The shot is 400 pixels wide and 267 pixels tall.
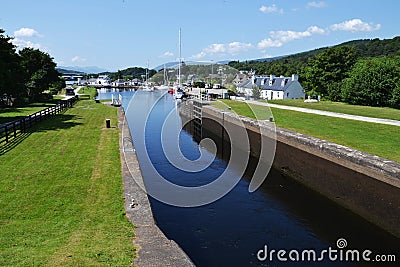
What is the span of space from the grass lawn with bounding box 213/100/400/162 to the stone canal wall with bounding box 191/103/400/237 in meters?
1.40

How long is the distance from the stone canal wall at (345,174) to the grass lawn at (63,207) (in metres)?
8.50

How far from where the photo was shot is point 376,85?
131ft

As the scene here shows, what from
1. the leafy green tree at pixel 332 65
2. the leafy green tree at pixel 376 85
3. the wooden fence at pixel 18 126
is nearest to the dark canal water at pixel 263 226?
the wooden fence at pixel 18 126

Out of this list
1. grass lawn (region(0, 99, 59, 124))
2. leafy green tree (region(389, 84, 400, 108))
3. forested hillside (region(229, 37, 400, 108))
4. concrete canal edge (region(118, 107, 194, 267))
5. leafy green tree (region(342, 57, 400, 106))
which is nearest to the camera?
concrete canal edge (region(118, 107, 194, 267))

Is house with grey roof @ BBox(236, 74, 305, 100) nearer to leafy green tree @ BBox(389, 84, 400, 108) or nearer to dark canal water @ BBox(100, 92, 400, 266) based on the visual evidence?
leafy green tree @ BBox(389, 84, 400, 108)

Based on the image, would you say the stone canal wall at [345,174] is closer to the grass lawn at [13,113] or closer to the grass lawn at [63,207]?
the grass lawn at [63,207]

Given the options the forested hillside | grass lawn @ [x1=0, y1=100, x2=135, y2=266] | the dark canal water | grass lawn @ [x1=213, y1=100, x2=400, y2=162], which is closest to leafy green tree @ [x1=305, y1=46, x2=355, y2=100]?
the forested hillside

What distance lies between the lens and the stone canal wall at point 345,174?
11945mm

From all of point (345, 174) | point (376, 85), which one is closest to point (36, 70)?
point (376, 85)

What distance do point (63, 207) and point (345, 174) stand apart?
10.5 metres

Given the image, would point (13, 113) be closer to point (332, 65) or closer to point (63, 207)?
point (63, 207)

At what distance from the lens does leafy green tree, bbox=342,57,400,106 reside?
39.2 meters

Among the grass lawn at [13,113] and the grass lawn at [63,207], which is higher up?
the grass lawn at [13,113]

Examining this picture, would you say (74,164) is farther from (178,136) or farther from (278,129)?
(178,136)
